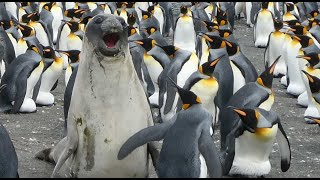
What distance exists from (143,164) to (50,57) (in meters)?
3.72

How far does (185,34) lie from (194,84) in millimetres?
5069

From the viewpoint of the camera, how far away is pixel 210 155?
473 cm

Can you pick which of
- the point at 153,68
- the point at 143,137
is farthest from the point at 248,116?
the point at 153,68

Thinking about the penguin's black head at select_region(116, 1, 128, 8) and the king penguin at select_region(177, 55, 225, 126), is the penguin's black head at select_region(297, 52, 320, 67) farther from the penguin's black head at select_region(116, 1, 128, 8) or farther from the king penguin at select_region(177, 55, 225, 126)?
the penguin's black head at select_region(116, 1, 128, 8)

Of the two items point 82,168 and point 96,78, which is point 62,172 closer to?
point 82,168

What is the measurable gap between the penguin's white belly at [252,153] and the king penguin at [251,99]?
0.35 m

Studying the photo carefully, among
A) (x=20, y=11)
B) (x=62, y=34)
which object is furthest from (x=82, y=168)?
(x=20, y=11)

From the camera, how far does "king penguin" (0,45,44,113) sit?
799 cm

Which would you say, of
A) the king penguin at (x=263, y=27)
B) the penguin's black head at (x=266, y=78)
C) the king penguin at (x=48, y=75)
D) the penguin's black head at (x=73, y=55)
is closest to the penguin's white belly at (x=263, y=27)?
the king penguin at (x=263, y=27)

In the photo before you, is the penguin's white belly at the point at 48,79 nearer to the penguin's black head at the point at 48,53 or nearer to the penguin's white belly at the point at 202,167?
the penguin's black head at the point at 48,53

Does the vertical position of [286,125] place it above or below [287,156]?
below

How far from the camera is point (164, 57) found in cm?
845

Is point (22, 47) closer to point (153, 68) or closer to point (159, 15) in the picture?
point (153, 68)

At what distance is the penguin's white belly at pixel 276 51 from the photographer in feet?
34.0
